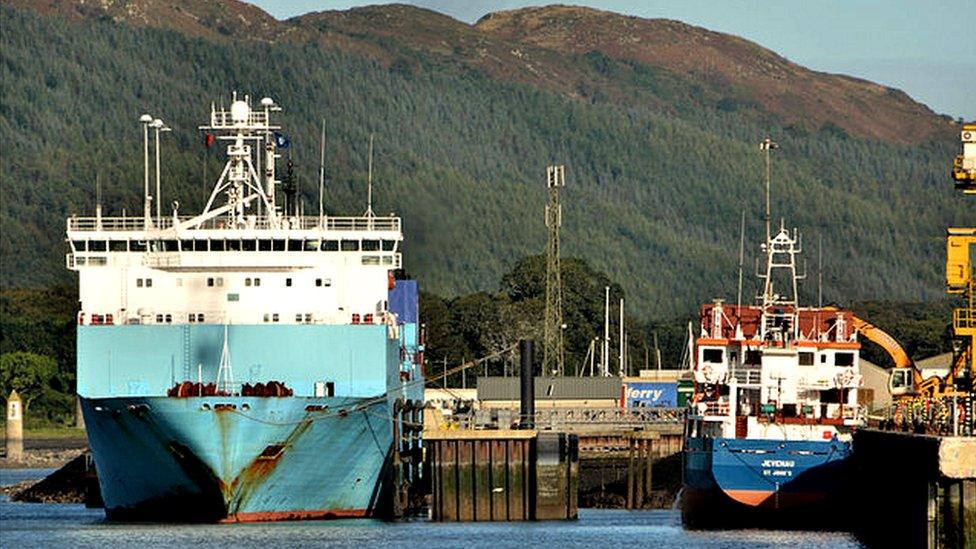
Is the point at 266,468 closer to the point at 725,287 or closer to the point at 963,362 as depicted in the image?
the point at 963,362

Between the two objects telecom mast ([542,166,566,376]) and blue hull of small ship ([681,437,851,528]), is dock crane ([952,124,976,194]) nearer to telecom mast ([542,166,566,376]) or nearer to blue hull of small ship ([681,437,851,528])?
blue hull of small ship ([681,437,851,528])

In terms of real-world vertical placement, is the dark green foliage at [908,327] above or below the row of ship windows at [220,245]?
below

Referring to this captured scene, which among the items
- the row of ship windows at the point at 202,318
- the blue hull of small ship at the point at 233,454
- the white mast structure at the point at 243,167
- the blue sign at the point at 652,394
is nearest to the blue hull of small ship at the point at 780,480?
the blue hull of small ship at the point at 233,454

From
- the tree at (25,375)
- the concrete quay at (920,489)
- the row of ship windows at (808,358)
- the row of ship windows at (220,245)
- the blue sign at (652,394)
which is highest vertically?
the row of ship windows at (220,245)

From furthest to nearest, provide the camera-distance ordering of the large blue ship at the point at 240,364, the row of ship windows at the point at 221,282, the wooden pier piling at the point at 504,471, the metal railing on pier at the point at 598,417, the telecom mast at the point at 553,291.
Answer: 1. the telecom mast at the point at 553,291
2. the metal railing on pier at the point at 598,417
3. the row of ship windows at the point at 221,282
4. the wooden pier piling at the point at 504,471
5. the large blue ship at the point at 240,364

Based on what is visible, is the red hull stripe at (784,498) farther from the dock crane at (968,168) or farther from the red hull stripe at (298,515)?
the red hull stripe at (298,515)

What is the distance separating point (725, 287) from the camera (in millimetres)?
189500

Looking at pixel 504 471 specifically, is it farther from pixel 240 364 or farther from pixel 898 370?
pixel 898 370

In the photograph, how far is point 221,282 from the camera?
251 ft

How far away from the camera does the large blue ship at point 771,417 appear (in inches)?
2655

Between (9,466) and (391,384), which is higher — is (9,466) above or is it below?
below

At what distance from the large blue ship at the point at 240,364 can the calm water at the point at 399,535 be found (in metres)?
1.39

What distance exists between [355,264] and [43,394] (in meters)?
97.4

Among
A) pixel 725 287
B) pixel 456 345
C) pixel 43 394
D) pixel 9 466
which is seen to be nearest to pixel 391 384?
pixel 9 466
